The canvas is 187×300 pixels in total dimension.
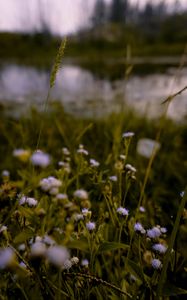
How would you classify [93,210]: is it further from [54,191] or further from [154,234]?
[54,191]

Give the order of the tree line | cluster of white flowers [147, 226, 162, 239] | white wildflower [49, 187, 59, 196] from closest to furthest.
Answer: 1. white wildflower [49, 187, 59, 196]
2. cluster of white flowers [147, 226, 162, 239]
3. the tree line

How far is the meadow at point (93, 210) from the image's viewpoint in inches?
27.0

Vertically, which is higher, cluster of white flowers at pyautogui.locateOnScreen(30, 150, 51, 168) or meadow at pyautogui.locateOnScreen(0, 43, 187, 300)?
cluster of white flowers at pyautogui.locateOnScreen(30, 150, 51, 168)

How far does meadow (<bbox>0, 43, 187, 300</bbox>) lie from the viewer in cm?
69

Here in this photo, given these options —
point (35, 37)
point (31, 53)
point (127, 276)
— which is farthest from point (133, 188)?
point (35, 37)

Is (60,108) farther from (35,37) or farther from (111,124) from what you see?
(35,37)

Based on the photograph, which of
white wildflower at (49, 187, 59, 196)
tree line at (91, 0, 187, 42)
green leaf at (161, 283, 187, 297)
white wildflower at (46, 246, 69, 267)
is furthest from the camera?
tree line at (91, 0, 187, 42)

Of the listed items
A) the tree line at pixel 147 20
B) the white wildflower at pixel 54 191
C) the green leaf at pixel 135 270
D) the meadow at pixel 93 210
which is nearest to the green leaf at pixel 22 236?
the meadow at pixel 93 210

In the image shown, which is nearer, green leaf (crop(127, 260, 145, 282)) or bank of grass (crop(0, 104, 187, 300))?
bank of grass (crop(0, 104, 187, 300))

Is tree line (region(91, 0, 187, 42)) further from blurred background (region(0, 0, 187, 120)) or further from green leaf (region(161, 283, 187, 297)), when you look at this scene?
green leaf (region(161, 283, 187, 297))

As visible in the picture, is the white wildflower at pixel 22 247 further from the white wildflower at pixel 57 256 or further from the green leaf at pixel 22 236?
the white wildflower at pixel 57 256

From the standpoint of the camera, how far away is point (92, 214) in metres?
1.14

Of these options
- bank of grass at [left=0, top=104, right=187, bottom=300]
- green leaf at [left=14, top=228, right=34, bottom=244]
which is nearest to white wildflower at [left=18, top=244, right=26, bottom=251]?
bank of grass at [left=0, top=104, right=187, bottom=300]

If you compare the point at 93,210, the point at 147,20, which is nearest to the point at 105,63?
the point at 93,210
